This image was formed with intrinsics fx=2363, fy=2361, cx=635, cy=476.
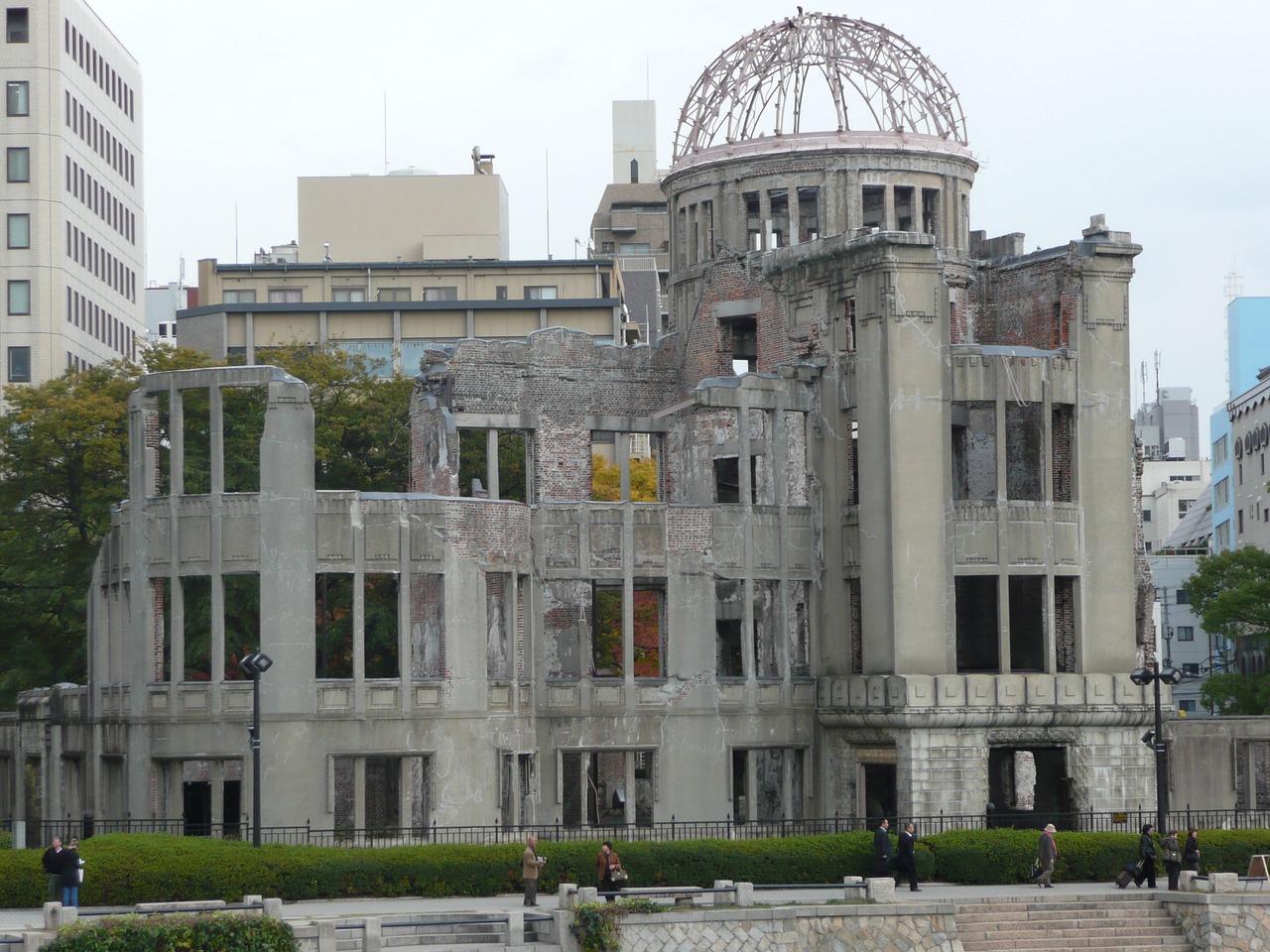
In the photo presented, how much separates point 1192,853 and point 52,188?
71.9m

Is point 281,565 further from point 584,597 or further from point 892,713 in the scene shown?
point 892,713

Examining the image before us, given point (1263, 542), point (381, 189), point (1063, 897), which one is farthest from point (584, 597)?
point (381, 189)

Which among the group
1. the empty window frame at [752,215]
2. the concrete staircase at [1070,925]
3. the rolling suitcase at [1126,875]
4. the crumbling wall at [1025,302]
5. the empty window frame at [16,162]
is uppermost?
the empty window frame at [16,162]

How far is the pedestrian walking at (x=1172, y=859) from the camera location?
46344mm

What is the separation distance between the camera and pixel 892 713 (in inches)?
2179

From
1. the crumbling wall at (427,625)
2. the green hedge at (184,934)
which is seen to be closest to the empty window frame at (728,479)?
the crumbling wall at (427,625)

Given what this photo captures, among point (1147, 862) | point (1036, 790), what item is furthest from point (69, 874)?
point (1036, 790)

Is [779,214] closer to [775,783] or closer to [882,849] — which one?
[775,783]

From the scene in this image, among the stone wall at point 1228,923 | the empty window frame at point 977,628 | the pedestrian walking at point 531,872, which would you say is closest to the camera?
the pedestrian walking at point 531,872

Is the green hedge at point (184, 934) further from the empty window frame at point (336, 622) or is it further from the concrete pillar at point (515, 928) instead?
the empty window frame at point (336, 622)

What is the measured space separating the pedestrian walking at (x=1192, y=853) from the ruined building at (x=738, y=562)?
7.42 meters

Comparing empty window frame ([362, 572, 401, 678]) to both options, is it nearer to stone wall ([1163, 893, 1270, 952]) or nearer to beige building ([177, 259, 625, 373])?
stone wall ([1163, 893, 1270, 952])

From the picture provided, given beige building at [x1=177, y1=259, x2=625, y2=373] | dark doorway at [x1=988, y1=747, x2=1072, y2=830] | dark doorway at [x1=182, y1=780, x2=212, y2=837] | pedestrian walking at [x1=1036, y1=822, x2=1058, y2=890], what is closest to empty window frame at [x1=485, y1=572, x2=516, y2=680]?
dark doorway at [x1=182, y1=780, x2=212, y2=837]

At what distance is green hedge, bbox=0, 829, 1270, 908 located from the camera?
141 feet
